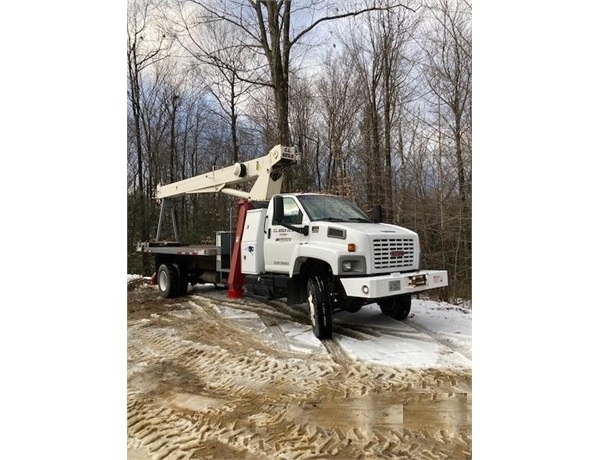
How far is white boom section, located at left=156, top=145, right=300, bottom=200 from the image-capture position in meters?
4.50

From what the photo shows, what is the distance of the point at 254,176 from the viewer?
4.96m

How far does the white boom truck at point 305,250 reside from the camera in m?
3.66

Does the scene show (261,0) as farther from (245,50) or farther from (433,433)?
(433,433)

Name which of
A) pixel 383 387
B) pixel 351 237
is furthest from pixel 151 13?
pixel 383 387

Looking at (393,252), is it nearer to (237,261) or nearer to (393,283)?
(393,283)

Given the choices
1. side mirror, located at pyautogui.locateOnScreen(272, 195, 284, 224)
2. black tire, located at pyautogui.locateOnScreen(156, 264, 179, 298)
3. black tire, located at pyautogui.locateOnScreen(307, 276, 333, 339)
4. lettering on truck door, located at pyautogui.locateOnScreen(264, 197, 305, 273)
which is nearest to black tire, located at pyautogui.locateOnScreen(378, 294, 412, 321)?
black tire, located at pyautogui.locateOnScreen(307, 276, 333, 339)

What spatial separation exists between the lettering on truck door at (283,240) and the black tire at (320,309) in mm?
494

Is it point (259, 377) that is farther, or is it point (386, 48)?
point (386, 48)

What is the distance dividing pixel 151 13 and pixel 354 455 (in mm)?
3380

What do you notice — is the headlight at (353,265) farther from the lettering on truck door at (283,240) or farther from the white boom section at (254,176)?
the white boom section at (254,176)

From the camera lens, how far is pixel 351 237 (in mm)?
3703

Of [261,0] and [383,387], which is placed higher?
[261,0]

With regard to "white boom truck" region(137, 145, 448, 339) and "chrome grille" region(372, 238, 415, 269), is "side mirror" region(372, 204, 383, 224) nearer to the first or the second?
"white boom truck" region(137, 145, 448, 339)

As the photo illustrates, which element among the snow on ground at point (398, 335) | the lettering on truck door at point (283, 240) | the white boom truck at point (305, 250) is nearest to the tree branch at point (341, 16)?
the white boom truck at point (305, 250)
